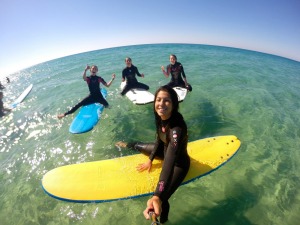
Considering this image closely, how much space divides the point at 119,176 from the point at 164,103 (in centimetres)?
197

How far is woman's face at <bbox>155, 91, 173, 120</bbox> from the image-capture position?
2703 mm

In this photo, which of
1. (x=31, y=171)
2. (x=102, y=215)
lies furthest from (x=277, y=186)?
(x=31, y=171)

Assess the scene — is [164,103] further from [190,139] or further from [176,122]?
[190,139]

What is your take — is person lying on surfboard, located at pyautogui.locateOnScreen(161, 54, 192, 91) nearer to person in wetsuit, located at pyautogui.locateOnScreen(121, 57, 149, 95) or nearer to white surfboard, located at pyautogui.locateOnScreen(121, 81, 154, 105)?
white surfboard, located at pyautogui.locateOnScreen(121, 81, 154, 105)

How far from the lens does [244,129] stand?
291 inches

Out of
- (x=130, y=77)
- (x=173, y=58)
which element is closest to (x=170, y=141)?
(x=173, y=58)

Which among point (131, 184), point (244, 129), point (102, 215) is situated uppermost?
point (131, 184)

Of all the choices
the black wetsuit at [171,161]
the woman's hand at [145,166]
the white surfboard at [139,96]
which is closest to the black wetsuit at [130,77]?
the white surfboard at [139,96]

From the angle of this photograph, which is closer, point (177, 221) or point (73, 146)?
point (177, 221)

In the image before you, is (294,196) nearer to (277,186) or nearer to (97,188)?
(277,186)

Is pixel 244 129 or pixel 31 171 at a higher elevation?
pixel 244 129

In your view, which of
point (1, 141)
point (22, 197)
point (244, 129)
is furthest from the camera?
point (1, 141)

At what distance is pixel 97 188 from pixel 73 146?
3.49m

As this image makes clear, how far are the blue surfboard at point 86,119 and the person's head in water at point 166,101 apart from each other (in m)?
4.46
